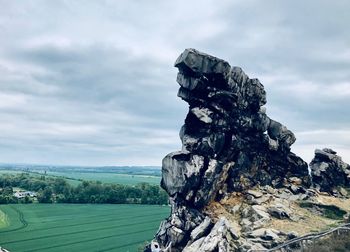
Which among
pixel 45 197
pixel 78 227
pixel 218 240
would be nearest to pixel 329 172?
pixel 218 240

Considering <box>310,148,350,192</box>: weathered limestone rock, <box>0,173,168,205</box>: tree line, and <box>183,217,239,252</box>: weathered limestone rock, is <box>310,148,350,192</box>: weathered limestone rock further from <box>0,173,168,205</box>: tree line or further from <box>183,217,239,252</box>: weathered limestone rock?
<box>0,173,168,205</box>: tree line

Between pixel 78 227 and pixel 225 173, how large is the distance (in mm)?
52848

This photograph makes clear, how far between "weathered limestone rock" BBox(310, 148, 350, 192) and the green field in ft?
106

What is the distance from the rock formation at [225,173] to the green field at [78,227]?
26100 millimetres

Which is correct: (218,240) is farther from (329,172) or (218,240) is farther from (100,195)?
(100,195)

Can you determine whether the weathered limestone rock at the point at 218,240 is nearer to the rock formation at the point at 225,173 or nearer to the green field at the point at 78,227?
the rock formation at the point at 225,173

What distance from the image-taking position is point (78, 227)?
8831 centimetres

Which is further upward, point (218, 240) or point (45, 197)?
A: point (218, 240)

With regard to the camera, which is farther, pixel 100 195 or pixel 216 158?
pixel 100 195

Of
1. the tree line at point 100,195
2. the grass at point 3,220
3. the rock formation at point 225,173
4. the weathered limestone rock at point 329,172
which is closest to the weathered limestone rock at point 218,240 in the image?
the rock formation at point 225,173

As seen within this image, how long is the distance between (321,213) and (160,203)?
90753mm

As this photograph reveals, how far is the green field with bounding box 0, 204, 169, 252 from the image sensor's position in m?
68.4

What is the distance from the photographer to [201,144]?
44844 millimetres

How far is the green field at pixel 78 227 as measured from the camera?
6838 centimetres
